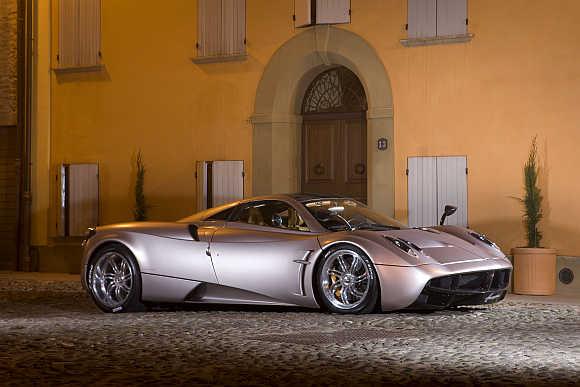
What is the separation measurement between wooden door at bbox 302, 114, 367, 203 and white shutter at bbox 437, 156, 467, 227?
1591 millimetres

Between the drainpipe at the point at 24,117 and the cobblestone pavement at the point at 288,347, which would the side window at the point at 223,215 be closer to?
the cobblestone pavement at the point at 288,347

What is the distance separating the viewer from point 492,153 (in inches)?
575

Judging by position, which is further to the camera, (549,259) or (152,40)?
(152,40)

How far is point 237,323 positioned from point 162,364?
251 centimetres

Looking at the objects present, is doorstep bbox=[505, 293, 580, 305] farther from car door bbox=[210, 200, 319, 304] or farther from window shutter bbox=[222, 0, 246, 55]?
window shutter bbox=[222, 0, 246, 55]

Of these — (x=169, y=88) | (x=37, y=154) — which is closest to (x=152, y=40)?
(x=169, y=88)

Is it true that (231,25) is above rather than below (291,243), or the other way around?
above

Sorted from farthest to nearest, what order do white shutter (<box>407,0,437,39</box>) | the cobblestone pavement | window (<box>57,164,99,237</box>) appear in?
window (<box>57,164,99,237</box>), white shutter (<box>407,0,437,39</box>), the cobblestone pavement

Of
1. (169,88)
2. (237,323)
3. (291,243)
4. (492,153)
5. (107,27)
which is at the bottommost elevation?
(237,323)

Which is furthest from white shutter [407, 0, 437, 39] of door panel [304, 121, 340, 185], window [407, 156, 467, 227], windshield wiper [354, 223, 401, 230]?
windshield wiper [354, 223, 401, 230]

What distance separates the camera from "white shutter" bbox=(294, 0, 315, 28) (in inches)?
631

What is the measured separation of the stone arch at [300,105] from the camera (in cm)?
1552

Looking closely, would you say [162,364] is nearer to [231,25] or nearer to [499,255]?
[499,255]

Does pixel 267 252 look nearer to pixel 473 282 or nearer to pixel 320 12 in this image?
pixel 473 282
